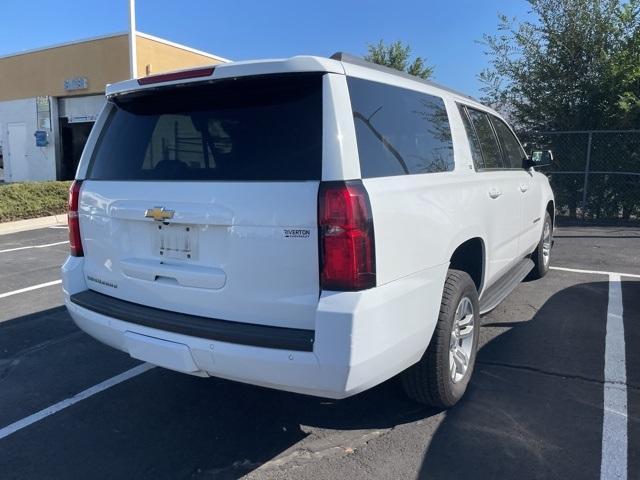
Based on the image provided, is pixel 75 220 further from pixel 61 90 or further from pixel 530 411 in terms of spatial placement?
pixel 61 90

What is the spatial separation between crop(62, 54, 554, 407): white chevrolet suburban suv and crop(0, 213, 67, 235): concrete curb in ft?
32.6

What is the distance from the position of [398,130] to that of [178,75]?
4.11ft

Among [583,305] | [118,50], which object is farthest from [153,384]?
[118,50]

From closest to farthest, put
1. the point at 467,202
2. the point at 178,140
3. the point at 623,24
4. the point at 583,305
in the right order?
1. the point at 178,140
2. the point at 467,202
3. the point at 583,305
4. the point at 623,24

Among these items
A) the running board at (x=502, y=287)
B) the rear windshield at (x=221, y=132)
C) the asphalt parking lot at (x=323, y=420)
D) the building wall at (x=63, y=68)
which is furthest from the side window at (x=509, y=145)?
the building wall at (x=63, y=68)

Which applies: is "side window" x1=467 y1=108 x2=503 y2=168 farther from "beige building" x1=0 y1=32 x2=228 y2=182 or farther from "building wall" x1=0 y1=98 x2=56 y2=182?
"building wall" x1=0 y1=98 x2=56 y2=182

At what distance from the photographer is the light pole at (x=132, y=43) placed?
16.5 m

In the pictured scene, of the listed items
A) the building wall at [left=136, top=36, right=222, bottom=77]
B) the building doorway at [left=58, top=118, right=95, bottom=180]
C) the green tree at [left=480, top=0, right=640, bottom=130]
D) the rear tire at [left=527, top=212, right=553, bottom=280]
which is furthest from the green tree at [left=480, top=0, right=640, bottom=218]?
the building doorway at [left=58, top=118, right=95, bottom=180]

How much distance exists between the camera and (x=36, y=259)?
28.2ft

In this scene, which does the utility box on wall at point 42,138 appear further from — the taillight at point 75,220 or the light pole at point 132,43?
the taillight at point 75,220

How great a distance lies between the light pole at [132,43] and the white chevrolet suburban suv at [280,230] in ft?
49.0

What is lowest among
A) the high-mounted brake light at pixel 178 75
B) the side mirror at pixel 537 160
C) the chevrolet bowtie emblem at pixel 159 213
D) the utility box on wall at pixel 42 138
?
the chevrolet bowtie emblem at pixel 159 213

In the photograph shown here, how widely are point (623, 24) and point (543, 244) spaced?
26.7ft

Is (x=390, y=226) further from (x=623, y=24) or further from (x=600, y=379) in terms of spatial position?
(x=623, y=24)
